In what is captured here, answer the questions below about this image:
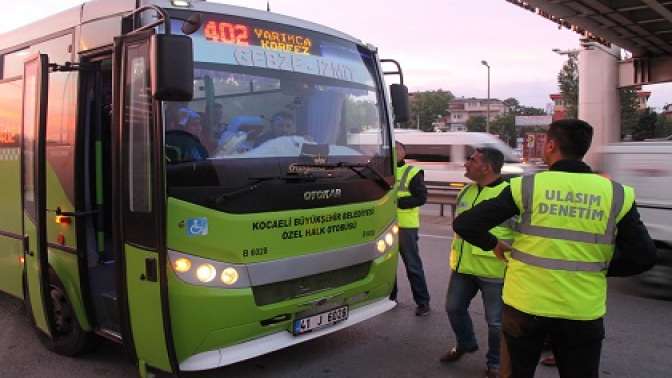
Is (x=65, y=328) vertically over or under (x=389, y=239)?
under

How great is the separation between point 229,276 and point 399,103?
246cm

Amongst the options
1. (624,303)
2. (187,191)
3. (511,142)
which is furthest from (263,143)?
(511,142)

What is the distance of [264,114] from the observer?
4.09 m

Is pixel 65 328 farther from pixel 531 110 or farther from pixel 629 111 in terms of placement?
pixel 531 110

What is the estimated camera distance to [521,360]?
296cm

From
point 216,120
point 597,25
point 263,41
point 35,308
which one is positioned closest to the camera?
A: point 216,120

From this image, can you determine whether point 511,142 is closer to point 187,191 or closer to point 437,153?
point 437,153

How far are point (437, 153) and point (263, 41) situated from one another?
12.8 meters

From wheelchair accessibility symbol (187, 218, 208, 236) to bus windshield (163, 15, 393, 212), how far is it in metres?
0.11

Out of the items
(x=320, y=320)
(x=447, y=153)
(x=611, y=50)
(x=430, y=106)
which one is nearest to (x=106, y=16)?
(x=320, y=320)

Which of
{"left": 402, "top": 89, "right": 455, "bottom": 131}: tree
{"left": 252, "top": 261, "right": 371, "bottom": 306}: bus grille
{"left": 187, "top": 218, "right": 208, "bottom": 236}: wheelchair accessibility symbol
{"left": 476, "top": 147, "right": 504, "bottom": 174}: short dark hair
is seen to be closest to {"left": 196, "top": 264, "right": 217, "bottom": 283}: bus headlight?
{"left": 187, "top": 218, "right": 208, "bottom": 236}: wheelchair accessibility symbol

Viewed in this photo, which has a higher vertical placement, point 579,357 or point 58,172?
point 58,172

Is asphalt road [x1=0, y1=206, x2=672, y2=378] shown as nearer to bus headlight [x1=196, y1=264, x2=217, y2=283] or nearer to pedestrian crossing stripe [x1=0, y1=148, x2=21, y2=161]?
bus headlight [x1=196, y1=264, x2=217, y2=283]

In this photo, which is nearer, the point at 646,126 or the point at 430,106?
the point at 646,126
